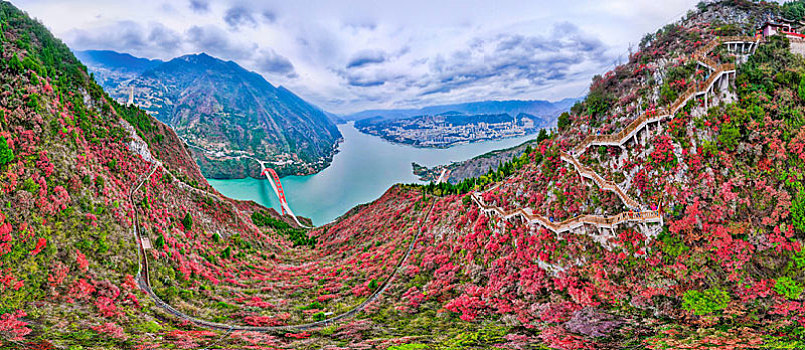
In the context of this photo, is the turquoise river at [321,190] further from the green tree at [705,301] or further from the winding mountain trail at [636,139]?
the green tree at [705,301]

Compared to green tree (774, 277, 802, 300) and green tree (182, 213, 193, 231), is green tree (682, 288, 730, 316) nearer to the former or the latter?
green tree (774, 277, 802, 300)

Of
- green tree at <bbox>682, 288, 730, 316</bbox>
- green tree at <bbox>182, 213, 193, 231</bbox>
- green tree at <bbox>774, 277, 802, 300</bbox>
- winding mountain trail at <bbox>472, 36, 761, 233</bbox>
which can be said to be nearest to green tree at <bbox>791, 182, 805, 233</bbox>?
green tree at <bbox>774, 277, 802, 300</bbox>

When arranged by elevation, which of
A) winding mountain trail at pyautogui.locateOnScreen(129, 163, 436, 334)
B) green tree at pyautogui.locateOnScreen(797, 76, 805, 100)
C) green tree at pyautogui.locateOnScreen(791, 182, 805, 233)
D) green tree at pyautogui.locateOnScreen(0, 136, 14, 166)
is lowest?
winding mountain trail at pyautogui.locateOnScreen(129, 163, 436, 334)

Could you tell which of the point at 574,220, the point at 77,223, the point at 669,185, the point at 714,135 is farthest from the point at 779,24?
the point at 77,223

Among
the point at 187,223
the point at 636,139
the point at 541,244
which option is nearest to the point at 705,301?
the point at 541,244

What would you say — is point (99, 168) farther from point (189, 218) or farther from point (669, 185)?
point (669, 185)

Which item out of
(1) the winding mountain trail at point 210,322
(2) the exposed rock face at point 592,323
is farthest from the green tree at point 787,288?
(1) the winding mountain trail at point 210,322

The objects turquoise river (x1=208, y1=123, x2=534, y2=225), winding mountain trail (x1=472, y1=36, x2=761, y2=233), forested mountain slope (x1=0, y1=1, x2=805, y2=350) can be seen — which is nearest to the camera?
forested mountain slope (x1=0, y1=1, x2=805, y2=350)

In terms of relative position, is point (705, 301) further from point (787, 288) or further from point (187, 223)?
point (187, 223)

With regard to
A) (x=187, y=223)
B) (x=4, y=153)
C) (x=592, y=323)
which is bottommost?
(x=592, y=323)
